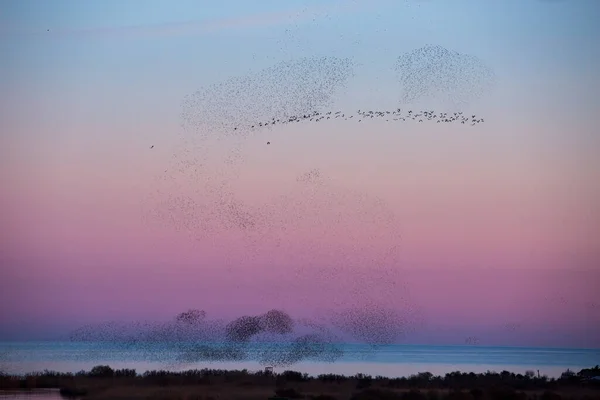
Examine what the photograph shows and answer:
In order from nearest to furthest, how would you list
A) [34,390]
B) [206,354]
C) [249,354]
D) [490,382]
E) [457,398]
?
[457,398] → [34,390] → [490,382] → [206,354] → [249,354]

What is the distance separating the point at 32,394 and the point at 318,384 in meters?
16.7

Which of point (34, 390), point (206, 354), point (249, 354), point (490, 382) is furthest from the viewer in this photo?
point (249, 354)

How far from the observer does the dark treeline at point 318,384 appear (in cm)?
5256

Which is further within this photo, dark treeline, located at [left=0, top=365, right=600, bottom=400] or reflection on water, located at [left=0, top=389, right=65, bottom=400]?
dark treeline, located at [left=0, top=365, right=600, bottom=400]

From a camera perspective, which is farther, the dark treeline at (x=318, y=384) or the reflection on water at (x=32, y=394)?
the dark treeline at (x=318, y=384)

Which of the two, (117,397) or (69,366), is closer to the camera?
(117,397)

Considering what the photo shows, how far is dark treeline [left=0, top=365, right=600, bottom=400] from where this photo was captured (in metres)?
52.6

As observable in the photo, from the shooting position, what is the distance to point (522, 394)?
172 feet

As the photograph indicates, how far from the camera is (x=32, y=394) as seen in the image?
5384 centimetres

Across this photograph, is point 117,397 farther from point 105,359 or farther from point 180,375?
point 105,359

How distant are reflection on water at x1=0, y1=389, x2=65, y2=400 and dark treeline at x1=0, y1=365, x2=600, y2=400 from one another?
0.89m

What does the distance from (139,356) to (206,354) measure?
48.2ft

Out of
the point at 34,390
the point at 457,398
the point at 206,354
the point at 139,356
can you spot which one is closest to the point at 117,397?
the point at 34,390

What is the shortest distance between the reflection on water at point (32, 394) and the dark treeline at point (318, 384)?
2.92 ft
